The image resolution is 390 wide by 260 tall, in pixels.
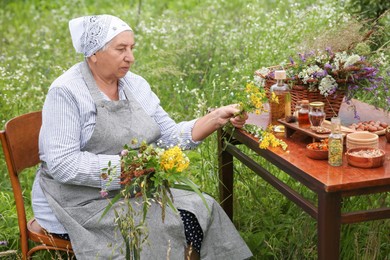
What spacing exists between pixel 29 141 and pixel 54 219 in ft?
1.47

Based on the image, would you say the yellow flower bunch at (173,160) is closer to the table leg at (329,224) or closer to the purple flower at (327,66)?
the table leg at (329,224)

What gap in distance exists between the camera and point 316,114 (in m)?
3.03

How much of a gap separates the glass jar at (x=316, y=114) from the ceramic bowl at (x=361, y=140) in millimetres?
189

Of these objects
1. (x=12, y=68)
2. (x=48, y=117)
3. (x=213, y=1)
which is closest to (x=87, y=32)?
(x=48, y=117)

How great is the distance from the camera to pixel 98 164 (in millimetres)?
3186

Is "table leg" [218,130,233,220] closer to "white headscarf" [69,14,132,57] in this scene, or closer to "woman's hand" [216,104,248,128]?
"woman's hand" [216,104,248,128]

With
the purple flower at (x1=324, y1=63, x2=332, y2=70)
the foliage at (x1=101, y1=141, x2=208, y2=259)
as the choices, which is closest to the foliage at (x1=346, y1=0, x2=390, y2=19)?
the purple flower at (x1=324, y1=63, x2=332, y2=70)

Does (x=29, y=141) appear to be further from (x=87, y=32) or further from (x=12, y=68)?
(x=12, y=68)

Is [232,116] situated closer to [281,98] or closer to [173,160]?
[281,98]

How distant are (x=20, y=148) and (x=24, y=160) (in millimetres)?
68

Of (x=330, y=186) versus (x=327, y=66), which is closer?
(x=330, y=186)

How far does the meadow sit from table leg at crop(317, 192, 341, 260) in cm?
64

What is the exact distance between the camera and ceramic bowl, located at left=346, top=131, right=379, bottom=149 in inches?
111

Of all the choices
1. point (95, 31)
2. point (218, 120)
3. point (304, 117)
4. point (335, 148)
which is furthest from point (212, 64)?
point (335, 148)
